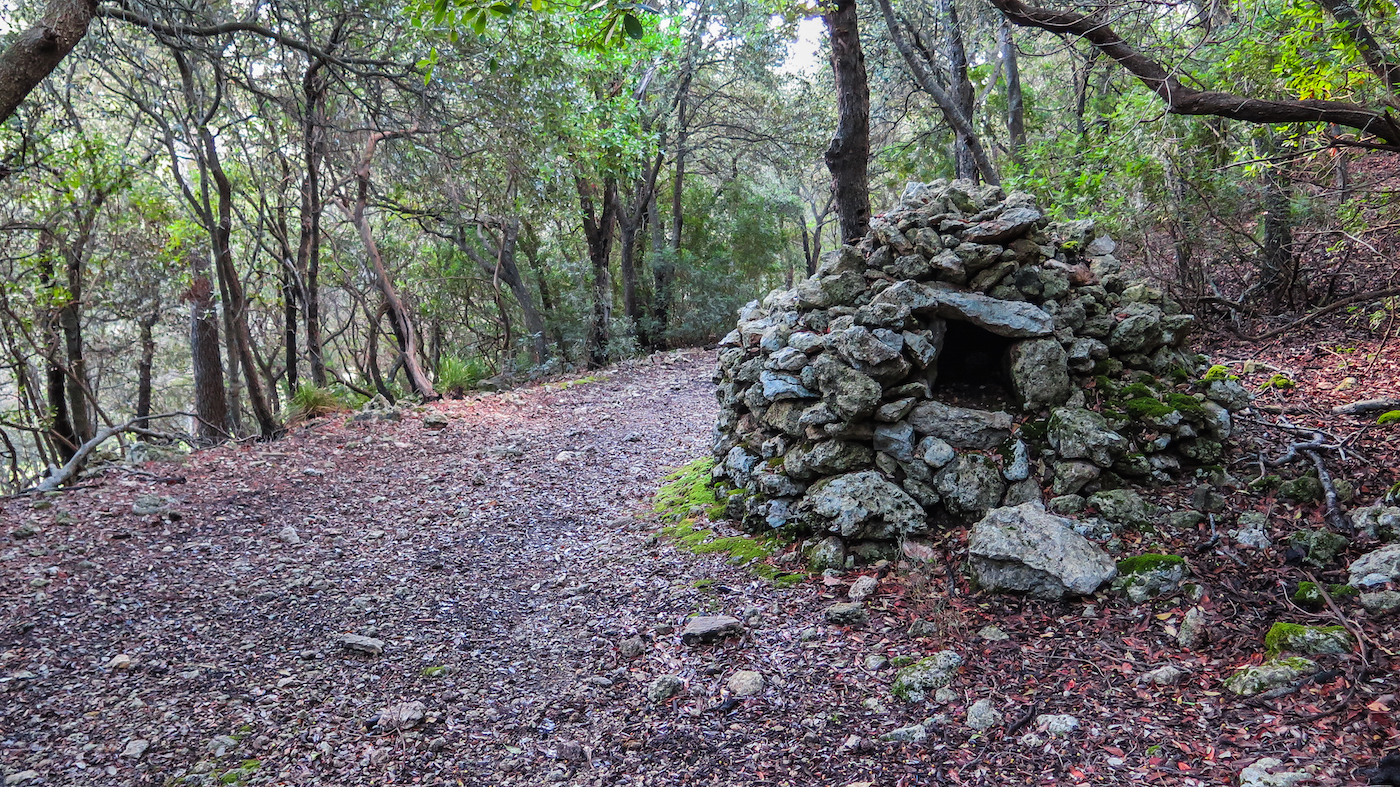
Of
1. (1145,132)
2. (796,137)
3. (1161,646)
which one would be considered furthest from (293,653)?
(796,137)

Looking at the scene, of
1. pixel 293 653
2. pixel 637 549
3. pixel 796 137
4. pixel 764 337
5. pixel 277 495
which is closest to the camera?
pixel 293 653

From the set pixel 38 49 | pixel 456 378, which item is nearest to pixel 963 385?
pixel 38 49

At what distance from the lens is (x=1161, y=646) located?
10.7ft

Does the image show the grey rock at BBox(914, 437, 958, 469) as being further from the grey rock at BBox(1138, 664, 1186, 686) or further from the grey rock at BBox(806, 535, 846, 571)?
the grey rock at BBox(1138, 664, 1186, 686)

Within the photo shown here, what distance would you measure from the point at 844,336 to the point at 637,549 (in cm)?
209

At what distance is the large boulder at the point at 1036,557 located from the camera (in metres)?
3.69

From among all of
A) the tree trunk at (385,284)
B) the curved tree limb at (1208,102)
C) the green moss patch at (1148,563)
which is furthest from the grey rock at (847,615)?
the tree trunk at (385,284)

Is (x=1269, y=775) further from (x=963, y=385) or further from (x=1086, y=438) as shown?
(x=963, y=385)

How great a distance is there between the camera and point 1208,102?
3998mm

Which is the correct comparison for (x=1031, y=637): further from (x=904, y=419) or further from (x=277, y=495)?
(x=277, y=495)

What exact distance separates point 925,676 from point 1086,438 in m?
1.87

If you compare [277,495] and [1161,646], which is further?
[277,495]

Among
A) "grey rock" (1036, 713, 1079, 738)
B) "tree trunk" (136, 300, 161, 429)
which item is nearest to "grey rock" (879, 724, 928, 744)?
"grey rock" (1036, 713, 1079, 738)

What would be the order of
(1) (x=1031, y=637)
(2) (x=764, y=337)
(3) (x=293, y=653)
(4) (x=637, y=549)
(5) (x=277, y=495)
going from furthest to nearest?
(5) (x=277, y=495), (2) (x=764, y=337), (4) (x=637, y=549), (3) (x=293, y=653), (1) (x=1031, y=637)
